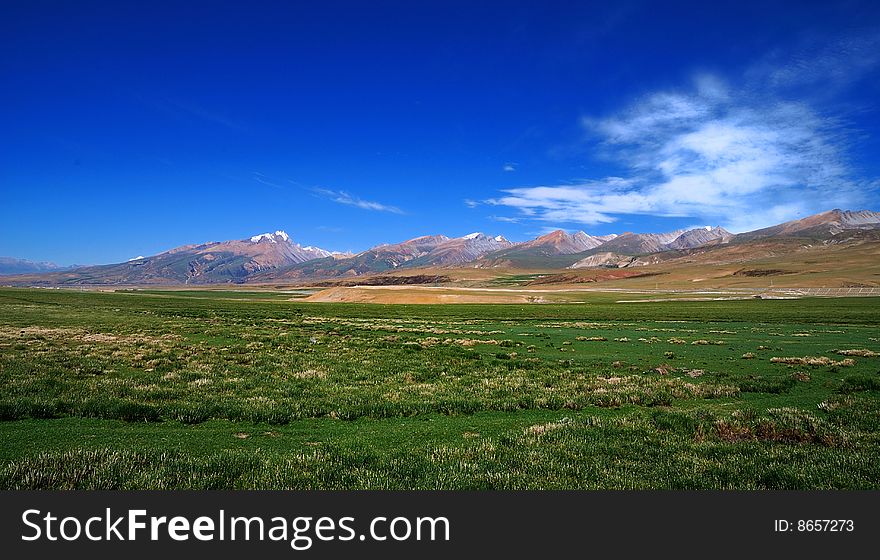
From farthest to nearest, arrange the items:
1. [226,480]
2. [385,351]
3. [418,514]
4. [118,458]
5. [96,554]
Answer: [385,351] → [118,458] → [226,480] → [418,514] → [96,554]

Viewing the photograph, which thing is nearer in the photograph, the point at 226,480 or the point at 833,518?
the point at 833,518

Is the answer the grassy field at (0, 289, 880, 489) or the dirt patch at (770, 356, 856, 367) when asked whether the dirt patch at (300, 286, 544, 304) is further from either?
the dirt patch at (770, 356, 856, 367)

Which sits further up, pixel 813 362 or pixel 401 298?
pixel 401 298

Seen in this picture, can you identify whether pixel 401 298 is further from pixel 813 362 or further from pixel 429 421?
pixel 429 421

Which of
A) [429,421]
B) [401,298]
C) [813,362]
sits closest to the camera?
[429,421]

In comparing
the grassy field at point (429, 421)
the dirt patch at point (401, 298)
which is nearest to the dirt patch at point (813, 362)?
the grassy field at point (429, 421)

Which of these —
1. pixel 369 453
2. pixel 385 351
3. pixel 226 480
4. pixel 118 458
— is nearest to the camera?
pixel 226 480

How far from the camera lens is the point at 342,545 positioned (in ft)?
19.7

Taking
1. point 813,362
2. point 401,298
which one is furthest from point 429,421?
point 401,298

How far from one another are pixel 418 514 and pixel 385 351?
24548mm

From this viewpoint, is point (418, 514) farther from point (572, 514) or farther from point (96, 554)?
point (96, 554)

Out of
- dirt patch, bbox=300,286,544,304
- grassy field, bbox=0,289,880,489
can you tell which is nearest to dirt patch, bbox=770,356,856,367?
grassy field, bbox=0,289,880,489

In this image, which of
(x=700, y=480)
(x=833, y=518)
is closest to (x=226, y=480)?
(x=700, y=480)

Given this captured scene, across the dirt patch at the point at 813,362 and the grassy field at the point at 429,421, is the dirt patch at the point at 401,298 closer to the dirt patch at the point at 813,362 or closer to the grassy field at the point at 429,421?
the grassy field at the point at 429,421
